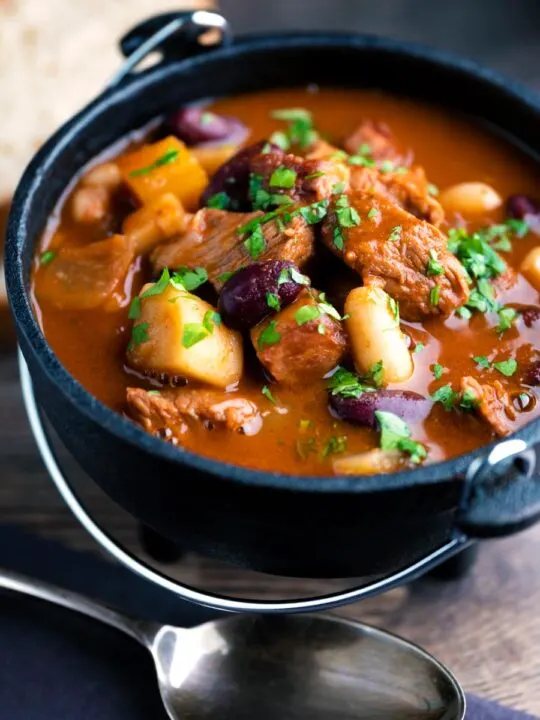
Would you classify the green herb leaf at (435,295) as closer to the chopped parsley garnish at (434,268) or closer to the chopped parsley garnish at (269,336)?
the chopped parsley garnish at (434,268)

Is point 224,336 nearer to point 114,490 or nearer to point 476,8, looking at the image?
point 114,490

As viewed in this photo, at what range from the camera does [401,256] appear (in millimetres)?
2342

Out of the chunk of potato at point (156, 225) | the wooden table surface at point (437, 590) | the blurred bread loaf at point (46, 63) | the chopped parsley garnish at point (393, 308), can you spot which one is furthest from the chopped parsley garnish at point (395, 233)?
the blurred bread loaf at point (46, 63)

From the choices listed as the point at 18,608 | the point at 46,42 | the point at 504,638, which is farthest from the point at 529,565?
the point at 46,42

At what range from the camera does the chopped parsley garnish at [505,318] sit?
7.98 feet

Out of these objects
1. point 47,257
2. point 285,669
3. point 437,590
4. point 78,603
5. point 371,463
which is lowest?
point 78,603

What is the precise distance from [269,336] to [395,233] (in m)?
0.42

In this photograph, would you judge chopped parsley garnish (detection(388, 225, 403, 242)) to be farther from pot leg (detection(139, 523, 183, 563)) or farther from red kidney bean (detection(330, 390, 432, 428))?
pot leg (detection(139, 523, 183, 563))

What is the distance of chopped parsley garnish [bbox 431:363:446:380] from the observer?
2.33 m

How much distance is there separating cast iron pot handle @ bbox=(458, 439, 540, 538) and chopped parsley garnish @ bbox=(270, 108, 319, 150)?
4.68 ft

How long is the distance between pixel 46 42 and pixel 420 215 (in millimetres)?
1759

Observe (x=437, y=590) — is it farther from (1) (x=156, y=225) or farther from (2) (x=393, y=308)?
(1) (x=156, y=225)

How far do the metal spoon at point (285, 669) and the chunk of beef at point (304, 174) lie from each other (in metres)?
1.13

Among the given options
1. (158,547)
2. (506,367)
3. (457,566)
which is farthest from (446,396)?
(158,547)
